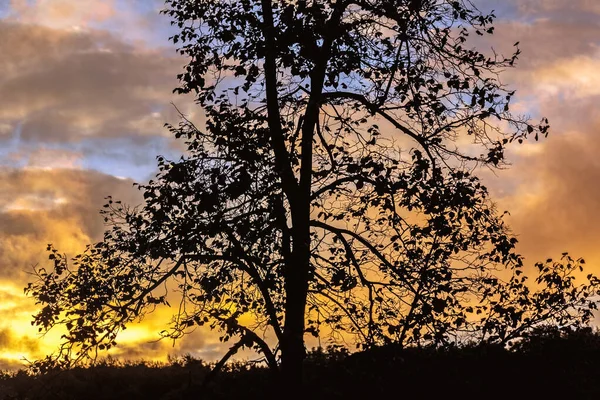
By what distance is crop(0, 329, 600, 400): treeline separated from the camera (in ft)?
60.0

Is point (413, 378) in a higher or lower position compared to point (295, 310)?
lower

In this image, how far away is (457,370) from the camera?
1942 centimetres

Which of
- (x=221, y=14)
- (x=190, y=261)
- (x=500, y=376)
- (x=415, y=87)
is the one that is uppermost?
(x=221, y=14)

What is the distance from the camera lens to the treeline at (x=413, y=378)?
1830cm

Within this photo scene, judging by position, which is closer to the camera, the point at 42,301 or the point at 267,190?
the point at 267,190

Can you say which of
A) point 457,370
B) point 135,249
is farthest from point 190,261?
point 457,370

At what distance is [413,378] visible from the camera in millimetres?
18750

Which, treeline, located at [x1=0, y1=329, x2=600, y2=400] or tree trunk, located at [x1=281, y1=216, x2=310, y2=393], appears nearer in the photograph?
tree trunk, located at [x1=281, y1=216, x2=310, y2=393]

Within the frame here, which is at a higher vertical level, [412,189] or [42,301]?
[412,189]

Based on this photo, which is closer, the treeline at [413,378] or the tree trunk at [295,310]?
the tree trunk at [295,310]

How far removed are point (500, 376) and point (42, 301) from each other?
12.9 meters

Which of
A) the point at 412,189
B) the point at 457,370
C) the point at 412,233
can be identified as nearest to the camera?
the point at 412,189

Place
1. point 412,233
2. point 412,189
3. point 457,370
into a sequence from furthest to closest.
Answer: point 457,370 < point 412,233 < point 412,189

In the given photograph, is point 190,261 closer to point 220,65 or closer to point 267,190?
point 267,190
